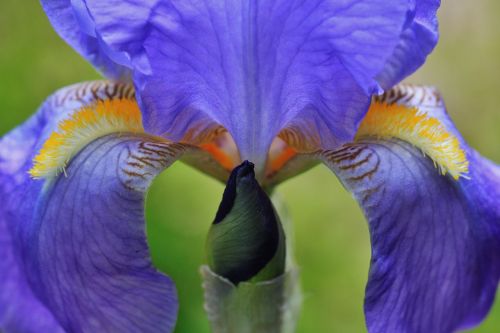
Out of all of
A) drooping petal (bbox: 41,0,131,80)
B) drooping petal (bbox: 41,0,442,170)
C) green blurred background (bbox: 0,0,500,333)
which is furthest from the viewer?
green blurred background (bbox: 0,0,500,333)

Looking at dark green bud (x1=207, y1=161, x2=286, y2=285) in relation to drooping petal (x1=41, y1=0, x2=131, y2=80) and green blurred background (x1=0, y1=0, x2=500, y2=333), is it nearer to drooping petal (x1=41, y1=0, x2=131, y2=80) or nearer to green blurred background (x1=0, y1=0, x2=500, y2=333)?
drooping petal (x1=41, y1=0, x2=131, y2=80)

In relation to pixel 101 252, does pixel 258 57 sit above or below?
above

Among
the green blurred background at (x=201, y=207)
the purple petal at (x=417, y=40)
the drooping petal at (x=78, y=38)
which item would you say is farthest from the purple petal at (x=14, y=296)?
the green blurred background at (x=201, y=207)

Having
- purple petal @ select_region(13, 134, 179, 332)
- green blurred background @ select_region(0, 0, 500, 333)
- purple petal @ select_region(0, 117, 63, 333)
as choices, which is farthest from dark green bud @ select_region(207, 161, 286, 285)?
green blurred background @ select_region(0, 0, 500, 333)

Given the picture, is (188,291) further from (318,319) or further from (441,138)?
(441,138)

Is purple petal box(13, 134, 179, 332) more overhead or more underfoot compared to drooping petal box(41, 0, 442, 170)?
more underfoot

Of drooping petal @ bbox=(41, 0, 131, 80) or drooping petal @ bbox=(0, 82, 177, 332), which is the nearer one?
drooping petal @ bbox=(0, 82, 177, 332)

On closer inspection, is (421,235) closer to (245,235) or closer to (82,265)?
(245,235)

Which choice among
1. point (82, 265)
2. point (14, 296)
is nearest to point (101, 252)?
point (82, 265)
